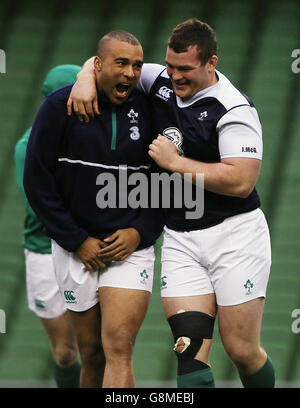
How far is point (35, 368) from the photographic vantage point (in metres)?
6.42

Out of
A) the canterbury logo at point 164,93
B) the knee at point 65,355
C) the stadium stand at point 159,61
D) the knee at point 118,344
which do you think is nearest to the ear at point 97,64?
the canterbury logo at point 164,93

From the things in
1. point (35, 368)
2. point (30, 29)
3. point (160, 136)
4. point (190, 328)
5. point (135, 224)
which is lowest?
point (35, 368)

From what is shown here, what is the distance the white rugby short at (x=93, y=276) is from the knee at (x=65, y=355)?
916 millimetres

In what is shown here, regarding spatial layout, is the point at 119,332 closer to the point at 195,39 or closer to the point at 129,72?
the point at 129,72

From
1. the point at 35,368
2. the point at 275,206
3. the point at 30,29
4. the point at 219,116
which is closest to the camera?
the point at 219,116

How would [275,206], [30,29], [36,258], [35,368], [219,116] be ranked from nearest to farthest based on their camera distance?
[219,116] → [36,258] → [35,368] → [275,206] → [30,29]

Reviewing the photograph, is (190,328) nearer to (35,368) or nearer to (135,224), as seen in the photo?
(135,224)

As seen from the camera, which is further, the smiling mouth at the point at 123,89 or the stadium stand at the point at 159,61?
the stadium stand at the point at 159,61

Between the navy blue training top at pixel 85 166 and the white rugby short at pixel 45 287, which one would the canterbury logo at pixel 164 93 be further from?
the white rugby short at pixel 45 287

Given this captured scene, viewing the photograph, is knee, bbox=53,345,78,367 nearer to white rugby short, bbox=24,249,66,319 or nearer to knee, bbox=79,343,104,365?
white rugby short, bbox=24,249,66,319

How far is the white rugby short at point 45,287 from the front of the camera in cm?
543

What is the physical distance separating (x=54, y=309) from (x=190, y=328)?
1382 millimetres

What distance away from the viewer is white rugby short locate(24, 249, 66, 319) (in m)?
5.43
